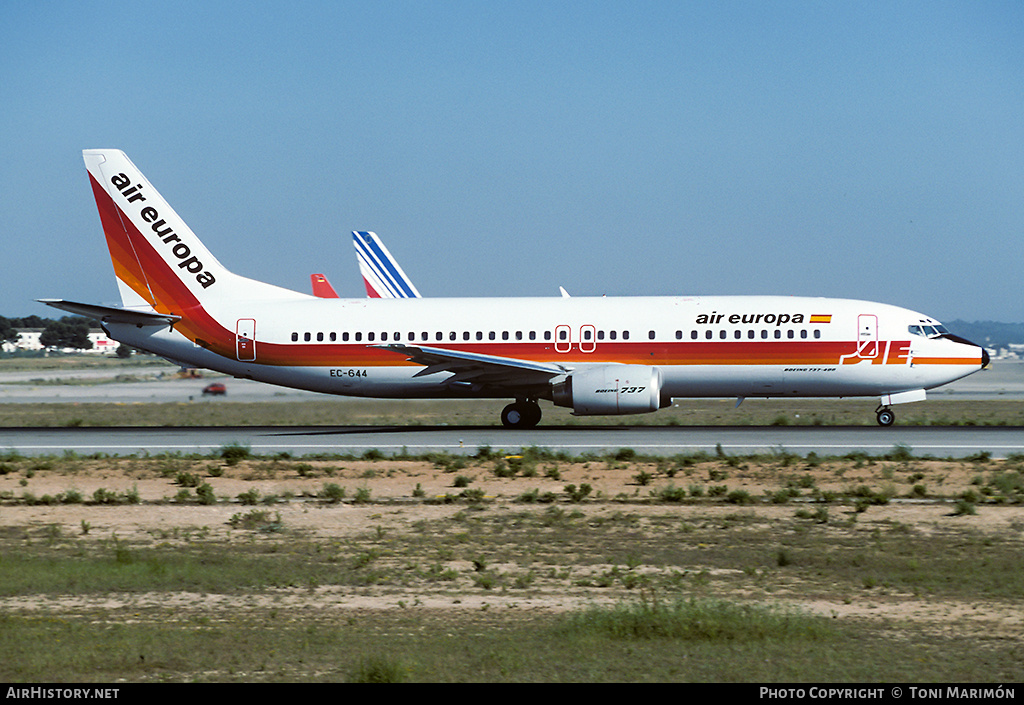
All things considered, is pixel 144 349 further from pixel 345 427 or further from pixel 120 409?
pixel 120 409

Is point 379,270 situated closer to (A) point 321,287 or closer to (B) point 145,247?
(A) point 321,287

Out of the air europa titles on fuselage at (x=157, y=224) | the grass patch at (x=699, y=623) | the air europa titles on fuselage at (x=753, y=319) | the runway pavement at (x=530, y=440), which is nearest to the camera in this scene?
the grass patch at (x=699, y=623)

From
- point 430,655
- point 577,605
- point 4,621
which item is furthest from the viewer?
point 577,605

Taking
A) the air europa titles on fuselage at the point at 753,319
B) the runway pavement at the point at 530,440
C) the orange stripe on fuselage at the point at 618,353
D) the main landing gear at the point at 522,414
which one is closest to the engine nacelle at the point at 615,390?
the runway pavement at the point at 530,440

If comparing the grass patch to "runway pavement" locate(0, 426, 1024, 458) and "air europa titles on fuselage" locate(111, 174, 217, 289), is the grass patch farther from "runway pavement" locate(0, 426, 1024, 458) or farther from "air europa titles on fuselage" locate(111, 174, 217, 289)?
"air europa titles on fuselage" locate(111, 174, 217, 289)

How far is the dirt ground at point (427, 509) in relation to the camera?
11.6 metres

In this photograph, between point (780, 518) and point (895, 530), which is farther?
point (780, 518)

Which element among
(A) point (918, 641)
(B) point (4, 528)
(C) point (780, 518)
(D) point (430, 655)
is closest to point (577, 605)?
(D) point (430, 655)

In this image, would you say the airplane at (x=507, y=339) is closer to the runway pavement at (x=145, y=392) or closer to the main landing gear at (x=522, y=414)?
the main landing gear at (x=522, y=414)

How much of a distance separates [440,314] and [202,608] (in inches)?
940

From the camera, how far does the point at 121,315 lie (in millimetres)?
34219

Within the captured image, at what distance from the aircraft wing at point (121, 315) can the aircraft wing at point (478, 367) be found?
24.6ft

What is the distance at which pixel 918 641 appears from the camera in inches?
385

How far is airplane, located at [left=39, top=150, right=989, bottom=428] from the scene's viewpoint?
3291cm
